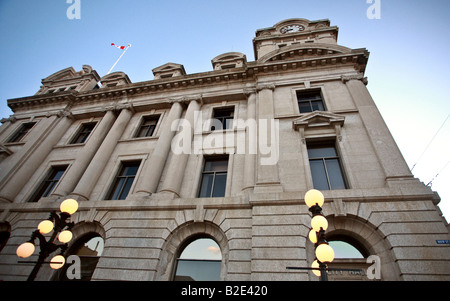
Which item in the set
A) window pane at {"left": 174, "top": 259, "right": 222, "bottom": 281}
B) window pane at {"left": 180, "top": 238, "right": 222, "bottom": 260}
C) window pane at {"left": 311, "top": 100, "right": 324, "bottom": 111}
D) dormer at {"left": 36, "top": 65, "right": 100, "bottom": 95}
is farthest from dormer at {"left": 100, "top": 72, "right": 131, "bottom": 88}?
window pane at {"left": 174, "top": 259, "right": 222, "bottom": 281}

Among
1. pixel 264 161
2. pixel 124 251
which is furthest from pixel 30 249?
pixel 264 161

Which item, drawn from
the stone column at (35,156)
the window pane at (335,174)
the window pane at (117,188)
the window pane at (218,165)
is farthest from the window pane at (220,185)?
the stone column at (35,156)

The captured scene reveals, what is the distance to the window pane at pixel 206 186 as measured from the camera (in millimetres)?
11266

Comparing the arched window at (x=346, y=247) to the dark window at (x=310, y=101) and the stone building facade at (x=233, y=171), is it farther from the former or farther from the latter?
the dark window at (x=310, y=101)

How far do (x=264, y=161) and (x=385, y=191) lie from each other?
4.84 meters

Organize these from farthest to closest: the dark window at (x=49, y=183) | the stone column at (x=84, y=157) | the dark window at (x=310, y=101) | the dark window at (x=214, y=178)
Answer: the dark window at (x=49, y=183)
the dark window at (x=310, y=101)
the stone column at (x=84, y=157)
the dark window at (x=214, y=178)

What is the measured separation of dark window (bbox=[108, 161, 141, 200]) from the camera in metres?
12.4

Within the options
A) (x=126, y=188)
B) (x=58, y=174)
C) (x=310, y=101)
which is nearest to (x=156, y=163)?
(x=126, y=188)

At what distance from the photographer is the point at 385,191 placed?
26.9ft

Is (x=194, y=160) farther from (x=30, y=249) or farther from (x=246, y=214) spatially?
(x=30, y=249)

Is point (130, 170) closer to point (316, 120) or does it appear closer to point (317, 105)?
point (316, 120)

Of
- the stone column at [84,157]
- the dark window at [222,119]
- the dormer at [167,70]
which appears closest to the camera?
the stone column at [84,157]

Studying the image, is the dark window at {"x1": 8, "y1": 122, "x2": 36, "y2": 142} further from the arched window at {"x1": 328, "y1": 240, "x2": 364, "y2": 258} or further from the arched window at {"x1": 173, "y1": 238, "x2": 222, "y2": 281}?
the arched window at {"x1": 328, "y1": 240, "x2": 364, "y2": 258}

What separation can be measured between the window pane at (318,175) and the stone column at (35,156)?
17515mm
